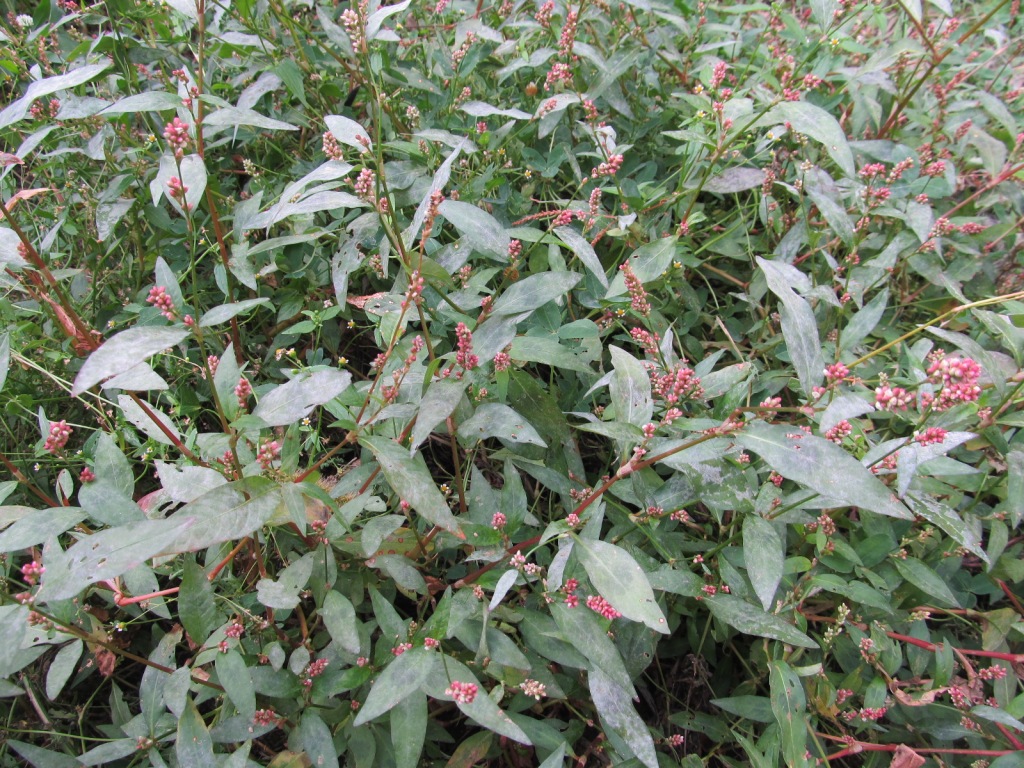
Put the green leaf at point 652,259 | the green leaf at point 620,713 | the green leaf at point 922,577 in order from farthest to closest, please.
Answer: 1. the green leaf at point 652,259
2. the green leaf at point 922,577
3. the green leaf at point 620,713

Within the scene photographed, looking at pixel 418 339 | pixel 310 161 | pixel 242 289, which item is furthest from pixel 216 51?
pixel 418 339

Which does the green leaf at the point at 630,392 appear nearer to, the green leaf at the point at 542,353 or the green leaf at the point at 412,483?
the green leaf at the point at 542,353

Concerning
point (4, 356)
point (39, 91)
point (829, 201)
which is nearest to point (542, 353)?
point (829, 201)

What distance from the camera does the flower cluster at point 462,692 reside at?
1338 mm

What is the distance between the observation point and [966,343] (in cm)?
175

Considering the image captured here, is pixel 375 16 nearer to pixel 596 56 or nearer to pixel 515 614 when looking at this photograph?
pixel 596 56

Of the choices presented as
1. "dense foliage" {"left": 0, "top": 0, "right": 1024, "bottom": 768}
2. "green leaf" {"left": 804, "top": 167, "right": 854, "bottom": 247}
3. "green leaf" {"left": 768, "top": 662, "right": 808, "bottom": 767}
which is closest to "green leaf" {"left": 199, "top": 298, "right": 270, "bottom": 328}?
"dense foliage" {"left": 0, "top": 0, "right": 1024, "bottom": 768}

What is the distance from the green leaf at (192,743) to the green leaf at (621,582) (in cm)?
91

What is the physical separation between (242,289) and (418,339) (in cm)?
101

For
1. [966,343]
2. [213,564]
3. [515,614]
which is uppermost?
[966,343]

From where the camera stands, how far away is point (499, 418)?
159 centimetres

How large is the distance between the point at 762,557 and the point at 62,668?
1596mm

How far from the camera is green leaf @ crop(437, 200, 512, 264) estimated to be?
161 cm

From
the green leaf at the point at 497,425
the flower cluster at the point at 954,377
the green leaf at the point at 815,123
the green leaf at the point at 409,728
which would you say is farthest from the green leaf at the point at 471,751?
the green leaf at the point at 815,123
